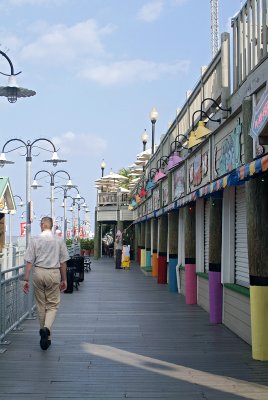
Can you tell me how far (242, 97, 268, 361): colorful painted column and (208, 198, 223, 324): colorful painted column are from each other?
334cm

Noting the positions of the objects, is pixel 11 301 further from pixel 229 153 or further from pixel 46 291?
pixel 229 153

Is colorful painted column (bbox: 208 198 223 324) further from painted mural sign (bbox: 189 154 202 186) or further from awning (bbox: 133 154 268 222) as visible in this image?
painted mural sign (bbox: 189 154 202 186)

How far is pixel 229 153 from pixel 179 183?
7169 mm

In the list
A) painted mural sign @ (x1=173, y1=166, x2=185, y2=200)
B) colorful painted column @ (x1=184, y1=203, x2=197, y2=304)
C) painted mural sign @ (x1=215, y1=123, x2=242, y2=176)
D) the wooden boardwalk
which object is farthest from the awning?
painted mural sign @ (x1=173, y1=166, x2=185, y2=200)

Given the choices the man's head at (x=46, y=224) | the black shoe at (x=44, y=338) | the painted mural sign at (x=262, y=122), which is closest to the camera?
the painted mural sign at (x=262, y=122)

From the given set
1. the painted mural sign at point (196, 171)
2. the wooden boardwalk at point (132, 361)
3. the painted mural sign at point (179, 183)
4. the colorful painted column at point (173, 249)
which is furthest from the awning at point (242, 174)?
the colorful painted column at point (173, 249)

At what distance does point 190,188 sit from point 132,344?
6737 millimetres

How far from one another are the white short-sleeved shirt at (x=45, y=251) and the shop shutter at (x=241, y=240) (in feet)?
10.0

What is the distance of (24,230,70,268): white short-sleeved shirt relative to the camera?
8953mm

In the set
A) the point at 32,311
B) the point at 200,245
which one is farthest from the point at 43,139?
the point at 32,311

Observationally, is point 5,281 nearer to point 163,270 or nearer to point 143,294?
point 143,294

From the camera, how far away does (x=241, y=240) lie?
35.1 feet

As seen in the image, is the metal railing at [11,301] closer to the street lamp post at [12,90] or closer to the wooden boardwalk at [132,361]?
the wooden boardwalk at [132,361]

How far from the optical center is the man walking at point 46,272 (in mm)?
8898
